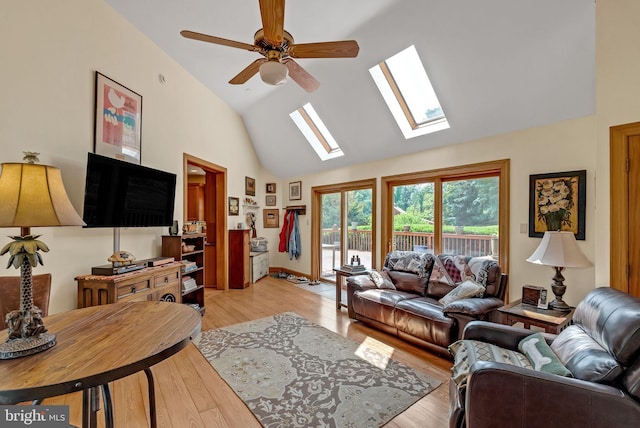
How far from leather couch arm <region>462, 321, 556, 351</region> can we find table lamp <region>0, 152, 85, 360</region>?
2.37m

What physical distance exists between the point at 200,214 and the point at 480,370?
249 inches

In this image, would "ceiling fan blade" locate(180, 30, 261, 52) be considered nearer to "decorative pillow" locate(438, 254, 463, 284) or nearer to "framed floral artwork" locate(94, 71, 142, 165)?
"framed floral artwork" locate(94, 71, 142, 165)

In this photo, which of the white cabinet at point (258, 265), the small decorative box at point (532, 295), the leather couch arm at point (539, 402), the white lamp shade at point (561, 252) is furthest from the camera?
the white cabinet at point (258, 265)

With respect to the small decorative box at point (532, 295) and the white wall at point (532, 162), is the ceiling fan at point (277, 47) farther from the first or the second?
the small decorative box at point (532, 295)

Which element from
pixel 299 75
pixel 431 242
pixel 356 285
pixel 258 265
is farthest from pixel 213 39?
pixel 258 265

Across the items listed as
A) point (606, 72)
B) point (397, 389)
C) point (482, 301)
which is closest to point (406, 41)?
point (606, 72)

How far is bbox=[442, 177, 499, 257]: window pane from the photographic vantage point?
3.58m

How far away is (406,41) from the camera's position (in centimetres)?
300

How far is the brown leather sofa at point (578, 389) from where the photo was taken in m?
1.16

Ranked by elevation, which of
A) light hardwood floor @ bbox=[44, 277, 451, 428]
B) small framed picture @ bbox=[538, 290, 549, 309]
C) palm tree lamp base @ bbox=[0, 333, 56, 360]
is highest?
palm tree lamp base @ bbox=[0, 333, 56, 360]

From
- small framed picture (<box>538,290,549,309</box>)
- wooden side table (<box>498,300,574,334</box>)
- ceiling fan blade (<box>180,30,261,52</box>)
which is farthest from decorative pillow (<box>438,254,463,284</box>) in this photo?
ceiling fan blade (<box>180,30,261,52</box>)

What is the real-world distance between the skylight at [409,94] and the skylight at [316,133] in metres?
1.42

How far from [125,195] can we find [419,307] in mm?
3198

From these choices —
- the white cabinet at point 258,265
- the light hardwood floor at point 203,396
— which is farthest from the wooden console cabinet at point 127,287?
the white cabinet at point 258,265
